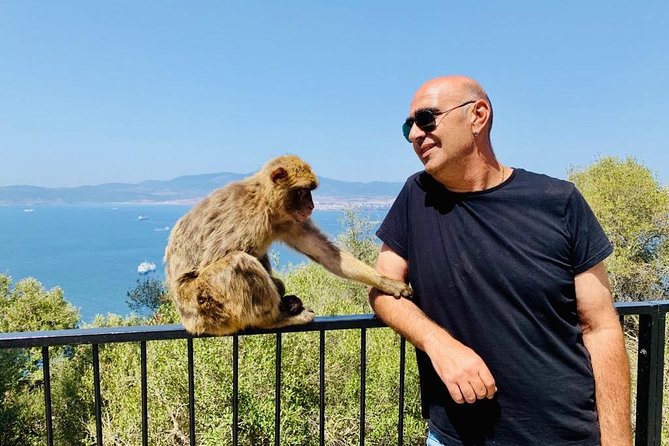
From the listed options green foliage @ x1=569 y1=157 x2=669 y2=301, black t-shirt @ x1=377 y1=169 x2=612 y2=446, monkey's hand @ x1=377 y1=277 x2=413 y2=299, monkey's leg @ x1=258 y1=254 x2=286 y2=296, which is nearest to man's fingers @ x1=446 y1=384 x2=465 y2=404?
black t-shirt @ x1=377 y1=169 x2=612 y2=446

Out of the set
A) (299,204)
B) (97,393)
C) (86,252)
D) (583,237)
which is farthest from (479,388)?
(86,252)

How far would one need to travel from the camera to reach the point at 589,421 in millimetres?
1662

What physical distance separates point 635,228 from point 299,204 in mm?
20533

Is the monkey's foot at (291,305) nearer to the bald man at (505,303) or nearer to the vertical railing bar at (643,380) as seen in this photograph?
the bald man at (505,303)

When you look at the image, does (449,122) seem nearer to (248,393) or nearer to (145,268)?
(248,393)

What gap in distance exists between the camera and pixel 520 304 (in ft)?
5.50

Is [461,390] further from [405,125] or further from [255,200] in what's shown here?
[255,200]

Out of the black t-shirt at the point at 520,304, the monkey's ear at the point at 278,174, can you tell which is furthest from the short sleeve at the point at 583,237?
the monkey's ear at the point at 278,174

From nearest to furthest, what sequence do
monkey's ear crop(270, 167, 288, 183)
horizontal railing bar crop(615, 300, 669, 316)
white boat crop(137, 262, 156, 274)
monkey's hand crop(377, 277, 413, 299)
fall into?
monkey's hand crop(377, 277, 413, 299) < horizontal railing bar crop(615, 300, 669, 316) < monkey's ear crop(270, 167, 288, 183) < white boat crop(137, 262, 156, 274)

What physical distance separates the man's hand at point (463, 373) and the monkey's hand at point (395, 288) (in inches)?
15.7

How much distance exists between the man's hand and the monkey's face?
1.96m

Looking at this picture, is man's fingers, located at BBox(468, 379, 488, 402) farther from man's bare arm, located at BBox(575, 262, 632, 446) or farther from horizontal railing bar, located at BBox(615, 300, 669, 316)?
horizontal railing bar, located at BBox(615, 300, 669, 316)

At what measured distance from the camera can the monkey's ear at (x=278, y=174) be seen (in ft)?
11.5

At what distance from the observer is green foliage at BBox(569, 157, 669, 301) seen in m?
19.1
